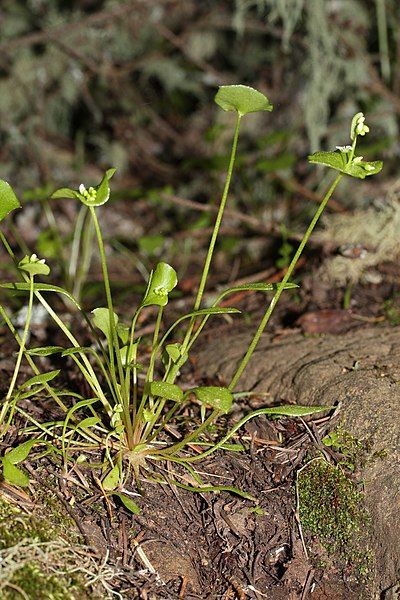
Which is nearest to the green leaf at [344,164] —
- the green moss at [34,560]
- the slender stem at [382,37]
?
the green moss at [34,560]

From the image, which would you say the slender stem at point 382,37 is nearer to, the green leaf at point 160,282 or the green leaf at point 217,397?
the green leaf at point 160,282

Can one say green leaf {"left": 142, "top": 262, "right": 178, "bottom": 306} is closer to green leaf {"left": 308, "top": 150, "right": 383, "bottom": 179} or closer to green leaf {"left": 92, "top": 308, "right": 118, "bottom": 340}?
green leaf {"left": 92, "top": 308, "right": 118, "bottom": 340}

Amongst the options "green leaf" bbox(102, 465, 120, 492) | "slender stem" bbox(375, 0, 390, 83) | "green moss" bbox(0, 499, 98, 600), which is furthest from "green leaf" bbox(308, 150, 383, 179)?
"slender stem" bbox(375, 0, 390, 83)

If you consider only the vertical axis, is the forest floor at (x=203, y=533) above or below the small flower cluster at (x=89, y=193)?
below

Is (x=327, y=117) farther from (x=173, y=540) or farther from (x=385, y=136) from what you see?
(x=173, y=540)

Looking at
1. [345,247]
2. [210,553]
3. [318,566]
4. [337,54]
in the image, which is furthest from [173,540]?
[337,54]

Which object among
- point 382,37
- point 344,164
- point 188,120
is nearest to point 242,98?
point 344,164

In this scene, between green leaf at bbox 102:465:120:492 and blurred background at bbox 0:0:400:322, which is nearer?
green leaf at bbox 102:465:120:492

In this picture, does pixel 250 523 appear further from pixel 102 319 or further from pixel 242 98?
pixel 242 98
